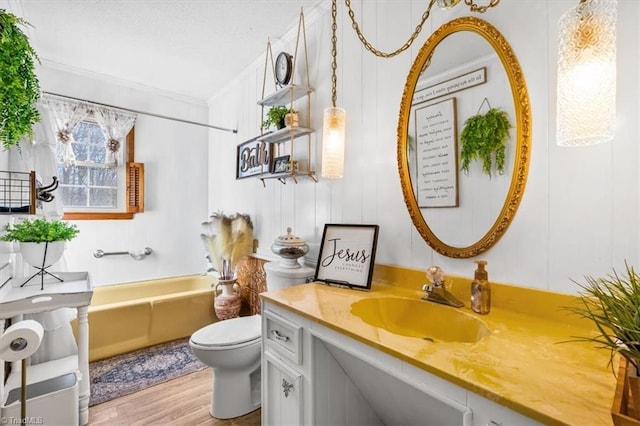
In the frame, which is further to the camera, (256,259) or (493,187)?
(256,259)

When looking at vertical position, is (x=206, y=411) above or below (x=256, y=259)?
below

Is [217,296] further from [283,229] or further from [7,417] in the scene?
[7,417]

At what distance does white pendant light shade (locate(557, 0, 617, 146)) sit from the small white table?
2326 millimetres

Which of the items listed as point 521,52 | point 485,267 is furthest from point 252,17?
point 485,267

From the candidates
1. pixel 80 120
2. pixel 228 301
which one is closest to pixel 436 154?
pixel 228 301

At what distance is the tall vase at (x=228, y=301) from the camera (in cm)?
258

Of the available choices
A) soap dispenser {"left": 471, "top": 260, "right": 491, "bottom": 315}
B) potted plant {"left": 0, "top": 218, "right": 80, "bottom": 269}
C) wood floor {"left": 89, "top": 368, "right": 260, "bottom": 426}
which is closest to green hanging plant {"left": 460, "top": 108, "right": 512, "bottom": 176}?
soap dispenser {"left": 471, "top": 260, "right": 491, "bottom": 315}

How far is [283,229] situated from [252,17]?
4.89ft

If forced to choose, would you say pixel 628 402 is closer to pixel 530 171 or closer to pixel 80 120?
pixel 530 171

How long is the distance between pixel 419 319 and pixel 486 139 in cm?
76

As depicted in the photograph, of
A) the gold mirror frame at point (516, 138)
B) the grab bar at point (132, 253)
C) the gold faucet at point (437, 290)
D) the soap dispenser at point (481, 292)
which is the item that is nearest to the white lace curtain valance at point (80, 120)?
the grab bar at point (132, 253)

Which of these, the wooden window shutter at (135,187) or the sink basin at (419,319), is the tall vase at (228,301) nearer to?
the wooden window shutter at (135,187)

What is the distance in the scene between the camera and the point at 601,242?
0.92 meters

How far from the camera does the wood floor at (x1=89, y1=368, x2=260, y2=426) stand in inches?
68.0
